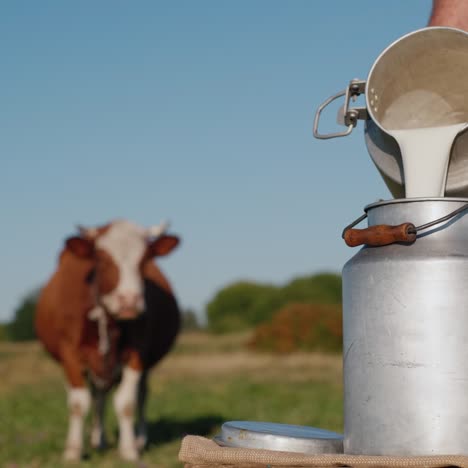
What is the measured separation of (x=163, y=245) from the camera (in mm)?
6730

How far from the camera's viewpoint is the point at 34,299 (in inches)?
1120

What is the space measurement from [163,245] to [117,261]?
28.8 inches

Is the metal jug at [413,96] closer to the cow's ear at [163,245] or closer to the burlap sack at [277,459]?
the burlap sack at [277,459]

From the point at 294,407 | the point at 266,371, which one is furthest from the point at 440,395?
the point at 266,371

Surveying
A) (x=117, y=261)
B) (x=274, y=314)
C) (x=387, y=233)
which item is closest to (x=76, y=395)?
(x=117, y=261)

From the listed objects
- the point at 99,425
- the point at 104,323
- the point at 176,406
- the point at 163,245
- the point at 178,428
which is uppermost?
the point at 163,245

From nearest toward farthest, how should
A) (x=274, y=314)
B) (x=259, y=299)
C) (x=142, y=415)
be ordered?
(x=142, y=415) → (x=274, y=314) → (x=259, y=299)

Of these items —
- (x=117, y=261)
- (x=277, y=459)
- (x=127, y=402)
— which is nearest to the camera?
(x=277, y=459)

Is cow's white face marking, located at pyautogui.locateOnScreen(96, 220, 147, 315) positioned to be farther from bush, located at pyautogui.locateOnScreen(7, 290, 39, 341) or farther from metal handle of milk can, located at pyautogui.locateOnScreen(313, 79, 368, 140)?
bush, located at pyautogui.locateOnScreen(7, 290, 39, 341)

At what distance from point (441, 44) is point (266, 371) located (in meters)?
13.1

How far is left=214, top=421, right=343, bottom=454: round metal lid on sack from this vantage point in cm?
163

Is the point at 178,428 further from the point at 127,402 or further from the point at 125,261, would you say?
the point at 125,261

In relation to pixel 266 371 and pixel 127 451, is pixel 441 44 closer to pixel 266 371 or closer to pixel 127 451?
pixel 127 451

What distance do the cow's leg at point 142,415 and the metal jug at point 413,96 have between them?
495 cm
